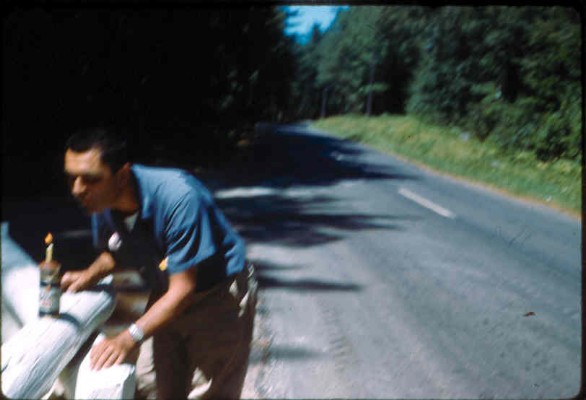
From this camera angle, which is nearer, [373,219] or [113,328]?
[113,328]

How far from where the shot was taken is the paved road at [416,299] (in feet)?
10.2

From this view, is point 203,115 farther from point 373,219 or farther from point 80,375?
point 80,375

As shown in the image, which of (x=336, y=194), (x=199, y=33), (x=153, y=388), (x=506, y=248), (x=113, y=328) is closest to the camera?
(x=113, y=328)

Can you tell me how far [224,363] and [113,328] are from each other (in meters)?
0.51

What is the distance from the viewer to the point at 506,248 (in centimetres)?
571

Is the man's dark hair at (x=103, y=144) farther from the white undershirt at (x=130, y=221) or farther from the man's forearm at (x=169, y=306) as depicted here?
the man's forearm at (x=169, y=306)

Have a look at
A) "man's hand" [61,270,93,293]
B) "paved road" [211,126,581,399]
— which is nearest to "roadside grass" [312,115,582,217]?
"paved road" [211,126,581,399]

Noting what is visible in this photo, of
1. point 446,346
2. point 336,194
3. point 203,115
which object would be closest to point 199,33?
point 203,115

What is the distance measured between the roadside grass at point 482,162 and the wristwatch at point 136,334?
1.80 metres

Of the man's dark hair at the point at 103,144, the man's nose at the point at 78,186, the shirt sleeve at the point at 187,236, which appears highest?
the man's dark hair at the point at 103,144

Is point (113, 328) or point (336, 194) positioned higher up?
point (113, 328)

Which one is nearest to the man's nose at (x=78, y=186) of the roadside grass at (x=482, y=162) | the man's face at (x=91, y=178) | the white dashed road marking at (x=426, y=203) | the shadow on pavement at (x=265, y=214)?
the man's face at (x=91, y=178)

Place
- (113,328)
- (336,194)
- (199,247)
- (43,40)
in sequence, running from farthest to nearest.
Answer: (336,194) → (43,40) → (113,328) → (199,247)

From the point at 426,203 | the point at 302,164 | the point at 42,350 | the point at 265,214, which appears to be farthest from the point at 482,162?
the point at 302,164
